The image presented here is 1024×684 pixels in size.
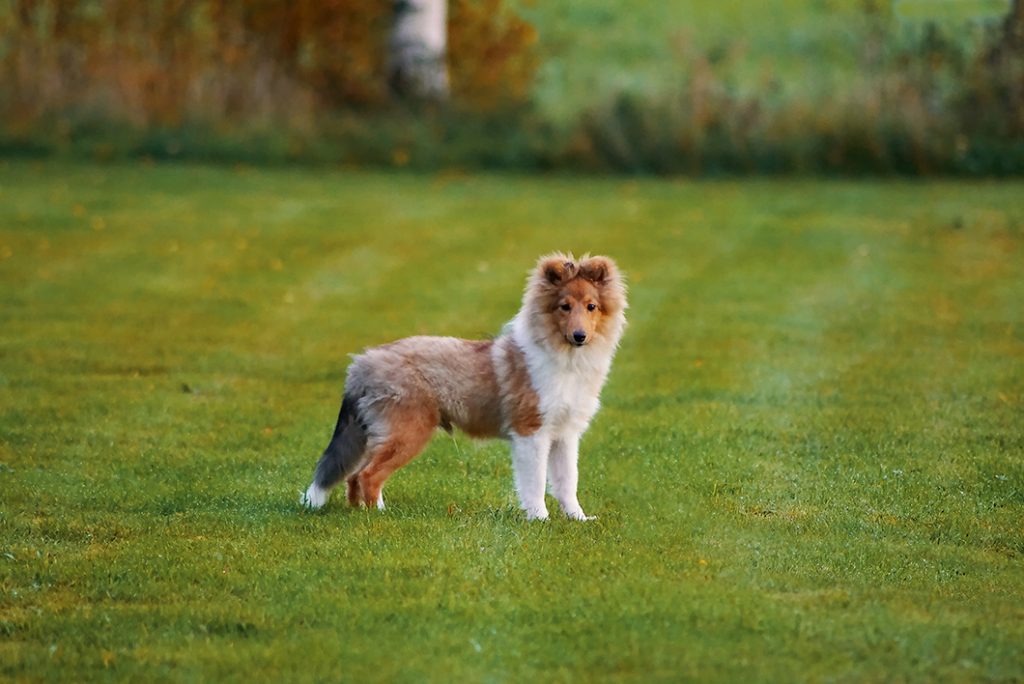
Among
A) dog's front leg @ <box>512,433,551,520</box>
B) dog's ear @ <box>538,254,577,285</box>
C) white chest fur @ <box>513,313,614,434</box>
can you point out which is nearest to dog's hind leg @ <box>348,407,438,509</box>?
dog's front leg @ <box>512,433,551,520</box>

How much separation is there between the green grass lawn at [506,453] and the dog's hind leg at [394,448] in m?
0.17

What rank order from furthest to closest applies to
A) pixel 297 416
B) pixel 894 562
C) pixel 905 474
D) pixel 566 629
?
pixel 297 416 → pixel 905 474 → pixel 894 562 → pixel 566 629

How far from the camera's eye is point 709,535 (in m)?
7.99

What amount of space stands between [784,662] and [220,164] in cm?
1765

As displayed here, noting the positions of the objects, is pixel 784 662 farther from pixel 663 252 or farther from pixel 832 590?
pixel 663 252

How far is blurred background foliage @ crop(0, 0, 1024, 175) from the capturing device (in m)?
21.6

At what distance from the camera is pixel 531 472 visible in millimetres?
8344

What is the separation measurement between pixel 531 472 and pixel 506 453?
1771 mm

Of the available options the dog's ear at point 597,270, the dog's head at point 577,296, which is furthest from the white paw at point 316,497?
the dog's ear at point 597,270

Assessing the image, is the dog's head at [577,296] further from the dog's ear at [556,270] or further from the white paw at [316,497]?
the white paw at [316,497]

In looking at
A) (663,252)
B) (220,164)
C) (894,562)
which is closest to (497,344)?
(894,562)

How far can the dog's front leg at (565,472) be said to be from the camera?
856 centimetres

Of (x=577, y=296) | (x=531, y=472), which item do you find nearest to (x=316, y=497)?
(x=531, y=472)

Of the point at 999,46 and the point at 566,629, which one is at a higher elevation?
the point at 999,46
